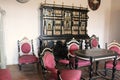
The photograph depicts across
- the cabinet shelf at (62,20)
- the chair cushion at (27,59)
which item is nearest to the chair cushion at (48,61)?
the chair cushion at (27,59)

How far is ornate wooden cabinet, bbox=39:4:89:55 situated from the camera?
512 centimetres

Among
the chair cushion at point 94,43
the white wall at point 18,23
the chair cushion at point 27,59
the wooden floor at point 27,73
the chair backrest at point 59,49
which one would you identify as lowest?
the wooden floor at point 27,73

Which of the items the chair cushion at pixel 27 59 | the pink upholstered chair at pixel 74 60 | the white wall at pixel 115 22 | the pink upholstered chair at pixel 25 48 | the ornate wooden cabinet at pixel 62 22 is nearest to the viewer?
the pink upholstered chair at pixel 74 60

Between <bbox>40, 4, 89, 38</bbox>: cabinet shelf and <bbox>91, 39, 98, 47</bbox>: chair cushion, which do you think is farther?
<bbox>91, 39, 98, 47</bbox>: chair cushion

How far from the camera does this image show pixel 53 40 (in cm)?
522

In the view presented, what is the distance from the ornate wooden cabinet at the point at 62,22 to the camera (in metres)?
5.12

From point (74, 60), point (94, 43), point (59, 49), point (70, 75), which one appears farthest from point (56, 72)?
point (94, 43)

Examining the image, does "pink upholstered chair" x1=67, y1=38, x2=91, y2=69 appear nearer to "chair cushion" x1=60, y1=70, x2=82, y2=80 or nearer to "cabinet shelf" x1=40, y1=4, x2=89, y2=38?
"cabinet shelf" x1=40, y1=4, x2=89, y2=38

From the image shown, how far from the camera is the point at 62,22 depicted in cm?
540

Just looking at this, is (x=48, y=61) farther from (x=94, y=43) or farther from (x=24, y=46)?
(x=94, y=43)

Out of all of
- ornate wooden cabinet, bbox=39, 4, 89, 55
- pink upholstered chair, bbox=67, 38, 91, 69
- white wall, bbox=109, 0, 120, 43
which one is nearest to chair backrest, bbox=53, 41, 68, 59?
ornate wooden cabinet, bbox=39, 4, 89, 55

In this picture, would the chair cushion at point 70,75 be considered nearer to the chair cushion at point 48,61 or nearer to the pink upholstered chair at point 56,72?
the pink upholstered chair at point 56,72

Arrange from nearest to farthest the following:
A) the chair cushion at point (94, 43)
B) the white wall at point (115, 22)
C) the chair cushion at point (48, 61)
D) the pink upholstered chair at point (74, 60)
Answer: the chair cushion at point (48, 61)
the pink upholstered chair at point (74, 60)
the chair cushion at point (94, 43)
the white wall at point (115, 22)

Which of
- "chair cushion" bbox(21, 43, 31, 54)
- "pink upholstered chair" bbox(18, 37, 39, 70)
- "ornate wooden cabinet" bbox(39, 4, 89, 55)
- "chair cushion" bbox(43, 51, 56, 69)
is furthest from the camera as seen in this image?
"ornate wooden cabinet" bbox(39, 4, 89, 55)
